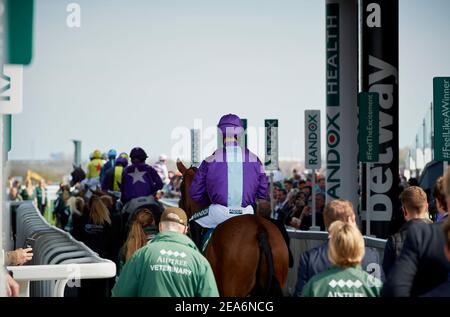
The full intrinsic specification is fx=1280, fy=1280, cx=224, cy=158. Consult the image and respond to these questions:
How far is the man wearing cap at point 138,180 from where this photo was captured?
40.2 ft

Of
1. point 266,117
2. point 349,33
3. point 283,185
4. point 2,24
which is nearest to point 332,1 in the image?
point 349,33

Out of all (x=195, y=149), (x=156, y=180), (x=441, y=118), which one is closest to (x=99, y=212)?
(x=156, y=180)

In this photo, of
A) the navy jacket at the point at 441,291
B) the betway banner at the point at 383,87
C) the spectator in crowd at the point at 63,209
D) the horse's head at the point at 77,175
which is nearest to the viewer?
the navy jacket at the point at 441,291

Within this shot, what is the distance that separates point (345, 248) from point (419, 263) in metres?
0.34

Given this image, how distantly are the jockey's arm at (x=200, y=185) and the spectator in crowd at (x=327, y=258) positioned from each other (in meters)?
2.02

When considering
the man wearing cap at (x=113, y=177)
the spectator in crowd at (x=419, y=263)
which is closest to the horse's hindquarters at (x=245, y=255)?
the spectator in crowd at (x=419, y=263)

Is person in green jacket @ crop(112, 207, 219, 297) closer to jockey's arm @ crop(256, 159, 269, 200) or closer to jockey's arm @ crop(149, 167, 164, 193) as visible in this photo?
jockey's arm @ crop(256, 159, 269, 200)

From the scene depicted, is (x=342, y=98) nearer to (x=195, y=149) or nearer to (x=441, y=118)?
(x=195, y=149)

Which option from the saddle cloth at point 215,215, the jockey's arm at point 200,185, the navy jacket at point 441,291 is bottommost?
the navy jacket at point 441,291

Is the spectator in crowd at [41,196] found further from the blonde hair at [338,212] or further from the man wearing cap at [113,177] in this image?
the blonde hair at [338,212]

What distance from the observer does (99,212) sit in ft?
39.1

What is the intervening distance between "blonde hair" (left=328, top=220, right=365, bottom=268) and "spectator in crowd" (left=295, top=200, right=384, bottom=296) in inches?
33.6
